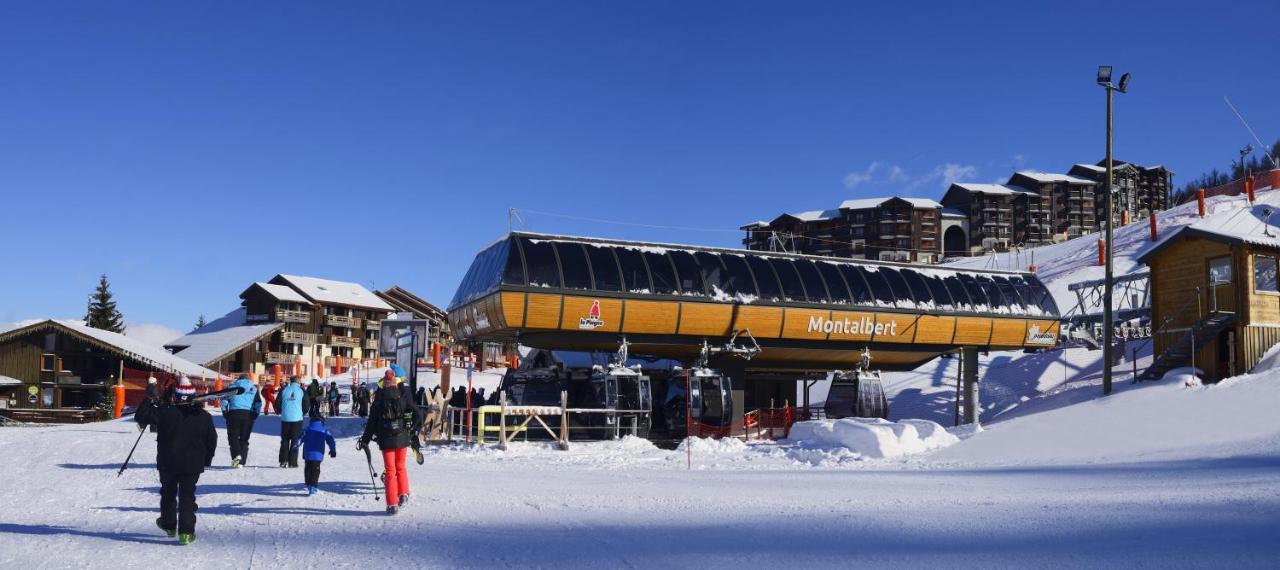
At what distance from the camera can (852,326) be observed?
28938mm

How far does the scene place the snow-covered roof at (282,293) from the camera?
249ft

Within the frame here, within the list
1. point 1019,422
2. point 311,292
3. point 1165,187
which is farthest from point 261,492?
point 1165,187

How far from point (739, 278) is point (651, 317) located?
321 cm

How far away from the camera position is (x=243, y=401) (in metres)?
16.4

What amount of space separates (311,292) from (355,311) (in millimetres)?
4653

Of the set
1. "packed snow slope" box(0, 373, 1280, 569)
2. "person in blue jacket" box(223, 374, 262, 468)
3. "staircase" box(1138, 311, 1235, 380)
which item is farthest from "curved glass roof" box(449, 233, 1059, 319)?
"person in blue jacket" box(223, 374, 262, 468)

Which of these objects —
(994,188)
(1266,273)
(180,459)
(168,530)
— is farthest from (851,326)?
(994,188)

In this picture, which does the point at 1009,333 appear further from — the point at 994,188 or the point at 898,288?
the point at 994,188

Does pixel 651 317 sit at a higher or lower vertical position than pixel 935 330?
higher

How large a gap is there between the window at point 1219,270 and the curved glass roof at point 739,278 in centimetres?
644

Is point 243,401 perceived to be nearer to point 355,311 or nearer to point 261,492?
point 261,492

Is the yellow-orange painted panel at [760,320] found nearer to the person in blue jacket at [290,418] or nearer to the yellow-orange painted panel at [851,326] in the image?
the yellow-orange painted panel at [851,326]

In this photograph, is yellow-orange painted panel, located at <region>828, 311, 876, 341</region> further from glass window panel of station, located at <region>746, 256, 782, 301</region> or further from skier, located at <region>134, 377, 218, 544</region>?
skier, located at <region>134, 377, 218, 544</region>

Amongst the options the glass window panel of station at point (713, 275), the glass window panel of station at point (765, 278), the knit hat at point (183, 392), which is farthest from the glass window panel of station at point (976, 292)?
the knit hat at point (183, 392)
